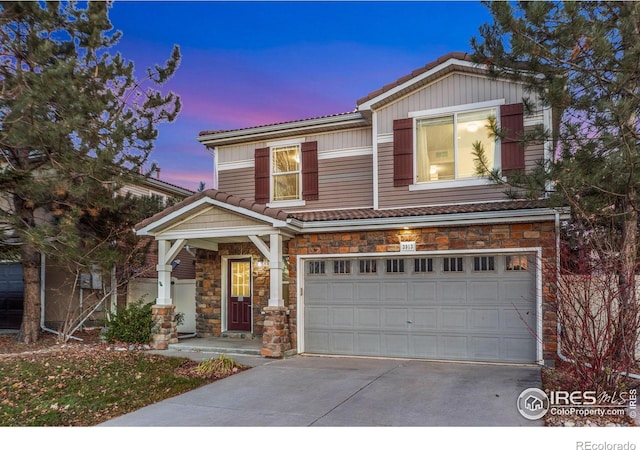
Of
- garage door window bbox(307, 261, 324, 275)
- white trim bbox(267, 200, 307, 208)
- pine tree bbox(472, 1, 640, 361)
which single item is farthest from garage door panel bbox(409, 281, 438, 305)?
white trim bbox(267, 200, 307, 208)

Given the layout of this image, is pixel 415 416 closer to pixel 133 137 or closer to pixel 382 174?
pixel 382 174

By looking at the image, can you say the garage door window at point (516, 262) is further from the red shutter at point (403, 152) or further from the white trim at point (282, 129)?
the white trim at point (282, 129)

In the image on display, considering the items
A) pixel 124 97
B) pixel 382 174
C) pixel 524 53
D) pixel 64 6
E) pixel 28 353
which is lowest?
pixel 28 353

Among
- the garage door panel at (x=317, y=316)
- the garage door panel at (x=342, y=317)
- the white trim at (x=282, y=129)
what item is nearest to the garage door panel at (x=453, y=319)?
the garage door panel at (x=342, y=317)

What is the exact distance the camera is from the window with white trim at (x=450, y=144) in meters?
9.65

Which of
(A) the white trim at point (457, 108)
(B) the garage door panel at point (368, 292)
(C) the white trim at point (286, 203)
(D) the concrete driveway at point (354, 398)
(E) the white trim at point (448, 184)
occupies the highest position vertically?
(A) the white trim at point (457, 108)

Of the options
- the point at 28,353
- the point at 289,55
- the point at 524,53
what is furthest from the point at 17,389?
the point at 289,55

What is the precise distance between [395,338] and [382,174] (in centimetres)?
348

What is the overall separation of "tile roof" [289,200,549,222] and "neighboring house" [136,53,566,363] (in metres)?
0.04

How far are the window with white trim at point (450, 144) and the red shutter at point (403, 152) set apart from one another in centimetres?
16

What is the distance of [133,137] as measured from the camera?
11203 millimetres

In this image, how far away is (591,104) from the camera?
6711 millimetres

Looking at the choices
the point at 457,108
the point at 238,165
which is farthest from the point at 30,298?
the point at 457,108

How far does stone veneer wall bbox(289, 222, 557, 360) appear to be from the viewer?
8.23m
